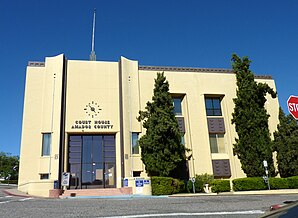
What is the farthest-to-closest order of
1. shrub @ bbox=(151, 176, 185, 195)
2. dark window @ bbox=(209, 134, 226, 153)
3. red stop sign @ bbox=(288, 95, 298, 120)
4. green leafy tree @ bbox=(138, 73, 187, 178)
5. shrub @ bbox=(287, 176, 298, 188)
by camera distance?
dark window @ bbox=(209, 134, 226, 153) < shrub @ bbox=(287, 176, 298, 188) < green leafy tree @ bbox=(138, 73, 187, 178) < shrub @ bbox=(151, 176, 185, 195) < red stop sign @ bbox=(288, 95, 298, 120)

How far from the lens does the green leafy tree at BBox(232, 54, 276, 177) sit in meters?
24.0

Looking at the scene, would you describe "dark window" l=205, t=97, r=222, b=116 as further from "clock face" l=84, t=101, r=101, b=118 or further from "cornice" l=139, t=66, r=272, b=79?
"clock face" l=84, t=101, r=101, b=118

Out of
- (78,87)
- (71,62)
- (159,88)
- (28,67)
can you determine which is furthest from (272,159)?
(28,67)

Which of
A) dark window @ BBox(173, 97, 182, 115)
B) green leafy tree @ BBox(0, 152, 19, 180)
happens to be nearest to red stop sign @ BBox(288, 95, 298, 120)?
dark window @ BBox(173, 97, 182, 115)

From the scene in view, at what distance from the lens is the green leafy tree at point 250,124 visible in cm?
2400

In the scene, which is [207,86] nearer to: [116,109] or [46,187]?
[116,109]

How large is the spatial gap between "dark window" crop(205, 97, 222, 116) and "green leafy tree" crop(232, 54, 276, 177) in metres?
1.97

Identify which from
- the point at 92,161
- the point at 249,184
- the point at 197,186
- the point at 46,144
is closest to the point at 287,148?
the point at 249,184

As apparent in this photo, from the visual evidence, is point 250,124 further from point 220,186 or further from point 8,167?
point 8,167

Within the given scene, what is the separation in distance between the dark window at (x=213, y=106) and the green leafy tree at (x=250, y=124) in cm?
197

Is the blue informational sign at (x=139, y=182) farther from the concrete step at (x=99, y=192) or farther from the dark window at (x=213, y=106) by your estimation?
the dark window at (x=213, y=106)

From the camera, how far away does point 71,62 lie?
2636cm

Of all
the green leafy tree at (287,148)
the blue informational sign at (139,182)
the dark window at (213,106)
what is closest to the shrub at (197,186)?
the blue informational sign at (139,182)

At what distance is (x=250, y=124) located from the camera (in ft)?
81.3
